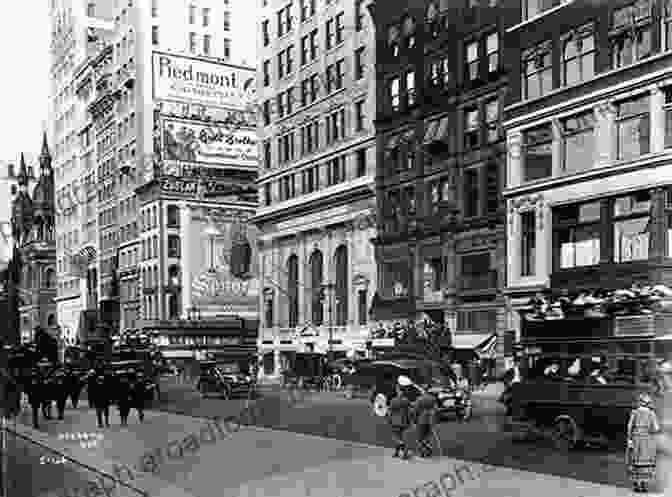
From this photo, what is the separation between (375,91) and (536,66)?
2.51 feet

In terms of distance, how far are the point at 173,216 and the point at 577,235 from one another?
2216 mm

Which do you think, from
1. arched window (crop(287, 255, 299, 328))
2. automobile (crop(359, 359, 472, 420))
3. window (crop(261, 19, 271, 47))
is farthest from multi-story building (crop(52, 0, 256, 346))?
automobile (crop(359, 359, 472, 420))

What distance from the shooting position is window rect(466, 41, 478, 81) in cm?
247

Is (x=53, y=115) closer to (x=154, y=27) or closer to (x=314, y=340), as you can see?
(x=154, y=27)

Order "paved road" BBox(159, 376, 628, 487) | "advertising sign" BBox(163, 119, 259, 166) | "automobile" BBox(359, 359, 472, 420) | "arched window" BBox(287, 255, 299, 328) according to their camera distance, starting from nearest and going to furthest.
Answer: "paved road" BBox(159, 376, 628, 487)
"automobile" BBox(359, 359, 472, 420)
"arched window" BBox(287, 255, 299, 328)
"advertising sign" BBox(163, 119, 259, 166)

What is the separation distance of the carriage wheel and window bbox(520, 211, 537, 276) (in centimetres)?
49

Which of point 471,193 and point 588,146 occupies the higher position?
point 588,146

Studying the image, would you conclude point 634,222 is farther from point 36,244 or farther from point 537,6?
point 36,244

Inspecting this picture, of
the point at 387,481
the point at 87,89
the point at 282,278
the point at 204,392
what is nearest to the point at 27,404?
the point at 204,392

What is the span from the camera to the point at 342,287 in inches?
117

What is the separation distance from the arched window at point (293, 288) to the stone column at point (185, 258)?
619mm

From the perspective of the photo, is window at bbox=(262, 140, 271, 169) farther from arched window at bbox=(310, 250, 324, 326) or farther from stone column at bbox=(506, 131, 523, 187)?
stone column at bbox=(506, 131, 523, 187)

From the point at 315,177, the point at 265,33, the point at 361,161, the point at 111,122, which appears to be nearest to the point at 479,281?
the point at 361,161

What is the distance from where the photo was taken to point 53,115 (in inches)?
186
